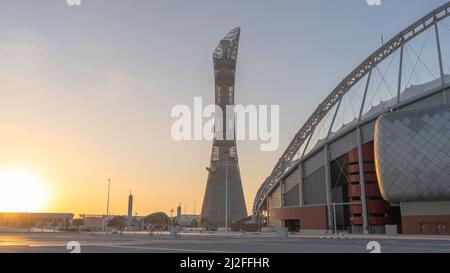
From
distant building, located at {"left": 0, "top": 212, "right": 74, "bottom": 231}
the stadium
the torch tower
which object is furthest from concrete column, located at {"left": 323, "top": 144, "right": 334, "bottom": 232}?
distant building, located at {"left": 0, "top": 212, "right": 74, "bottom": 231}

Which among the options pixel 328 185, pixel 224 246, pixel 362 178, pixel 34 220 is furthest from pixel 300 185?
pixel 34 220

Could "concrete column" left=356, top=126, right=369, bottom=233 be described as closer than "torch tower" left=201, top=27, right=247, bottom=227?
Yes

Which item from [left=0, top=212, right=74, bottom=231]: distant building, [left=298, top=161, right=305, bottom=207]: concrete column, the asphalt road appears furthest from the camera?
[left=0, top=212, right=74, bottom=231]: distant building

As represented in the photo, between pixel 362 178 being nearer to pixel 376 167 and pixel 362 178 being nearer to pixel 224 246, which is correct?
pixel 376 167

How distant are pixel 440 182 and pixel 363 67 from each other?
27.3 meters

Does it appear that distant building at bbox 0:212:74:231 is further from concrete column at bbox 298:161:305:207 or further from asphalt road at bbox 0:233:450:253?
asphalt road at bbox 0:233:450:253

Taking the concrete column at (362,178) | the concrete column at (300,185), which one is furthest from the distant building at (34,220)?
the concrete column at (362,178)

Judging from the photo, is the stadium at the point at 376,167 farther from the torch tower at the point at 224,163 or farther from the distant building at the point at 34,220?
the distant building at the point at 34,220

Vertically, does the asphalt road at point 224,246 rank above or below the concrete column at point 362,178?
below

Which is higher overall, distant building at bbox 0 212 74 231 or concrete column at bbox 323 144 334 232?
concrete column at bbox 323 144 334 232

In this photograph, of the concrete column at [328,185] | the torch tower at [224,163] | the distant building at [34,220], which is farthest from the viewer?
the distant building at [34,220]

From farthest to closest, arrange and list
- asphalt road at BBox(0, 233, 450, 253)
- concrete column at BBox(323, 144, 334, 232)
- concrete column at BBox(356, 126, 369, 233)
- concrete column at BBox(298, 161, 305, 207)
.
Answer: concrete column at BBox(298, 161, 305, 207) < concrete column at BBox(323, 144, 334, 232) < concrete column at BBox(356, 126, 369, 233) < asphalt road at BBox(0, 233, 450, 253)

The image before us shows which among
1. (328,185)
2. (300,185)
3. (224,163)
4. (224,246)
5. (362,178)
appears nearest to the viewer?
(224,246)

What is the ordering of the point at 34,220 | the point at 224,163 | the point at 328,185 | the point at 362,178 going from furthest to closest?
the point at 34,220 → the point at 224,163 → the point at 328,185 → the point at 362,178
